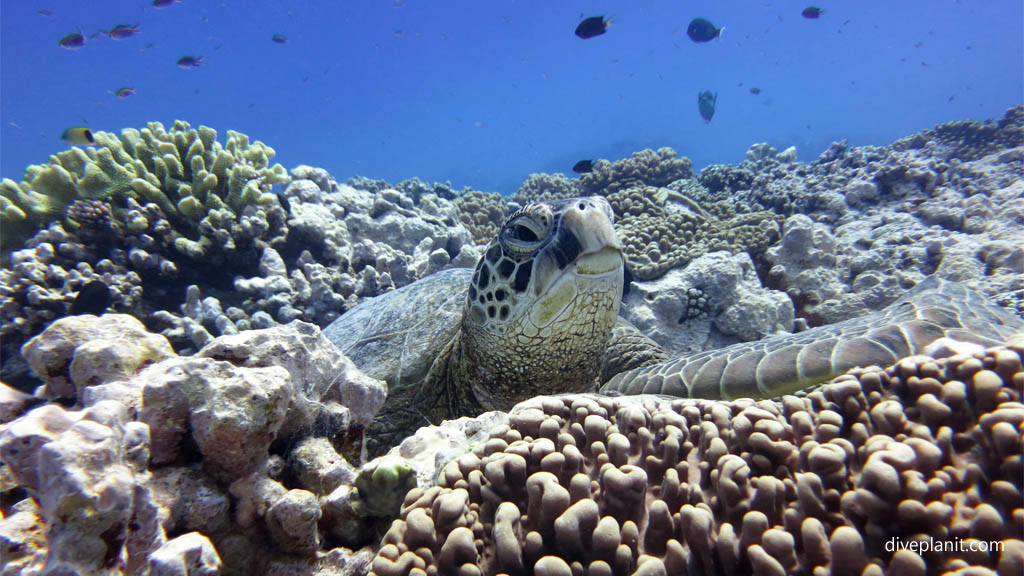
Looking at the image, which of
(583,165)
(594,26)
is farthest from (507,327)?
(594,26)

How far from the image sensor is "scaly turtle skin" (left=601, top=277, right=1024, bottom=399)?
1815 millimetres

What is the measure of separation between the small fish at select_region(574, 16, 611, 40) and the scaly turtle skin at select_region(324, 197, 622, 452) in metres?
6.64

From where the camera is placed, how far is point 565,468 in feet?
3.76

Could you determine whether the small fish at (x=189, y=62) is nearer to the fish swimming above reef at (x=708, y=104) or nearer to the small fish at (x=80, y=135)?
the small fish at (x=80, y=135)

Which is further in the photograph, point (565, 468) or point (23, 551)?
point (565, 468)

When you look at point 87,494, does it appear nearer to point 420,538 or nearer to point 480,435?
point 420,538

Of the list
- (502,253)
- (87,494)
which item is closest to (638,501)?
(87,494)

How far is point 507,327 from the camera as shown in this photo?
94.3 inches

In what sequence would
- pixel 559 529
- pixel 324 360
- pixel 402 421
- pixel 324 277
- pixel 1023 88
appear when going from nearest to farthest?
pixel 559 529 → pixel 324 360 → pixel 402 421 → pixel 324 277 → pixel 1023 88

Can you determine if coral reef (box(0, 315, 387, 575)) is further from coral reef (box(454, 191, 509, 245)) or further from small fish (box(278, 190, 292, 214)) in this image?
coral reef (box(454, 191, 509, 245))

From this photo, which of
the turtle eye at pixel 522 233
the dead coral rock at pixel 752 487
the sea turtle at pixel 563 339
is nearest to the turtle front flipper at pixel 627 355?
the sea turtle at pixel 563 339

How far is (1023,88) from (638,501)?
5828 inches

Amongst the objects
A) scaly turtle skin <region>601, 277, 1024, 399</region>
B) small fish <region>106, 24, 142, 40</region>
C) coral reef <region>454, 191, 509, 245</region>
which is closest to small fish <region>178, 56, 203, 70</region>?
small fish <region>106, 24, 142, 40</region>

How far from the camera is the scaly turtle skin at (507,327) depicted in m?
2.18
